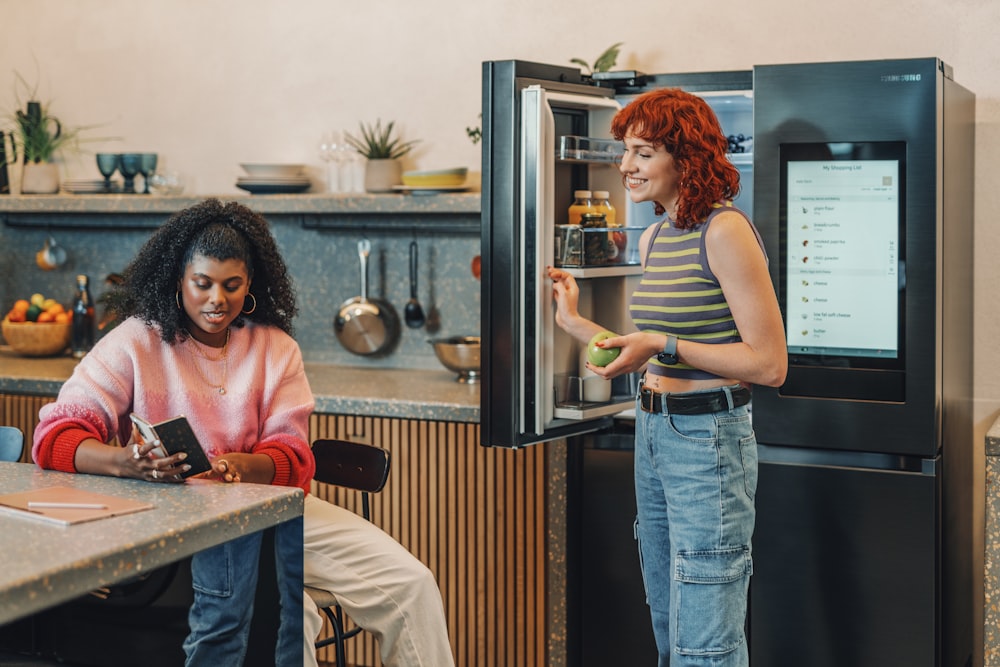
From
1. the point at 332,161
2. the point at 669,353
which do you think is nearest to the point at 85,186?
the point at 332,161

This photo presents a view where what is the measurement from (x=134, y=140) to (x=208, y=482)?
2582 millimetres

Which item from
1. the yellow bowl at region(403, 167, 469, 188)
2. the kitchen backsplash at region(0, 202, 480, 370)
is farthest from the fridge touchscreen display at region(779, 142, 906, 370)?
the kitchen backsplash at region(0, 202, 480, 370)

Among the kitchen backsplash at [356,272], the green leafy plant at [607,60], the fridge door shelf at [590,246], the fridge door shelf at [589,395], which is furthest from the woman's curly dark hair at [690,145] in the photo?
the kitchen backsplash at [356,272]

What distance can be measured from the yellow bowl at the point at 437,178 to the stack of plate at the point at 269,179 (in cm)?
46

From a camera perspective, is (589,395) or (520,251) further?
(589,395)

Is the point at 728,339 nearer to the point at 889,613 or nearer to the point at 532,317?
the point at 532,317

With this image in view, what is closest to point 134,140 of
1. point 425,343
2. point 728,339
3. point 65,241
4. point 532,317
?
point 65,241

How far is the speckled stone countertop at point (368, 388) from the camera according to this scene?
3.17 metres

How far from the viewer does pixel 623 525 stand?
9.70 feet

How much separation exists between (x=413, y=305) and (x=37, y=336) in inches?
52.9

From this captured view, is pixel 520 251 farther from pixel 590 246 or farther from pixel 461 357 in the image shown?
pixel 461 357

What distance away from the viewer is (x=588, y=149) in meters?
2.71

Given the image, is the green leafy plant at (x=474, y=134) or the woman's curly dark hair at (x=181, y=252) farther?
the green leafy plant at (x=474, y=134)

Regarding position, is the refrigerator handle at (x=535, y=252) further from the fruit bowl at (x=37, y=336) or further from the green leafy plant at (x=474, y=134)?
the fruit bowl at (x=37, y=336)
